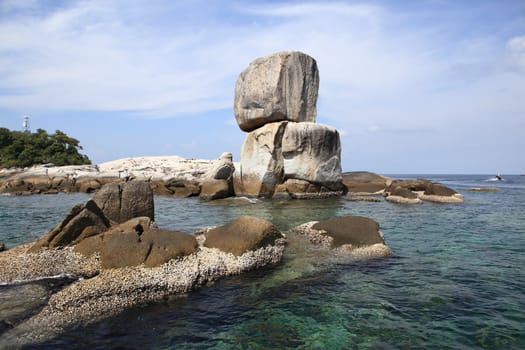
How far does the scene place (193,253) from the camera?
324 inches

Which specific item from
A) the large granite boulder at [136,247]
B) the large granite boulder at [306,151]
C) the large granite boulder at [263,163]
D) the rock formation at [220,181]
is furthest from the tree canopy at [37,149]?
the large granite boulder at [136,247]

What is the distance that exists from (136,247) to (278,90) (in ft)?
77.0

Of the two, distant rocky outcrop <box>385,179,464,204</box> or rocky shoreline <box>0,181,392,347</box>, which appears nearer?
rocky shoreline <box>0,181,392,347</box>

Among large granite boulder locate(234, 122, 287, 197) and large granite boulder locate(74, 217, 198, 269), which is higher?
large granite boulder locate(234, 122, 287, 197)

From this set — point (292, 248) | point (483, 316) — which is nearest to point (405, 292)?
point (483, 316)

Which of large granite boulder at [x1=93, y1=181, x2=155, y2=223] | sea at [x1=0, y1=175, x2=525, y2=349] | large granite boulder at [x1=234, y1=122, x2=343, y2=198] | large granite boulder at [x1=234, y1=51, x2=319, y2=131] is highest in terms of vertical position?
large granite boulder at [x1=234, y1=51, x2=319, y2=131]

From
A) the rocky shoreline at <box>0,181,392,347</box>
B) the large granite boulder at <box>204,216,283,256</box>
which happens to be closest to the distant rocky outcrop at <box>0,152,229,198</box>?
the rocky shoreline at <box>0,181,392,347</box>

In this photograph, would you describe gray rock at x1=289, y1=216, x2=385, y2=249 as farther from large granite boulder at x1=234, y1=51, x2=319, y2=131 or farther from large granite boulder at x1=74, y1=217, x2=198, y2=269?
large granite boulder at x1=234, y1=51, x2=319, y2=131

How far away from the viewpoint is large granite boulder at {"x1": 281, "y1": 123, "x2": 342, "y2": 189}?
1128 inches

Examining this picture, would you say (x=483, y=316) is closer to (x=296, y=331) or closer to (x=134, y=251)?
(x=296, y=331)

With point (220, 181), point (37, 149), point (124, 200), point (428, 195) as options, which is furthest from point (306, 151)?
point (37, 149)

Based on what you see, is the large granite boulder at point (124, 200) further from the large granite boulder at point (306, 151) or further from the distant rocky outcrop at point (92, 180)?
the distant rocky outcrop at point (92, 180)

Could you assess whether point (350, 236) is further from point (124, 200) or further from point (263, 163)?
point (263, 163)

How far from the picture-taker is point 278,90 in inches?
1145
